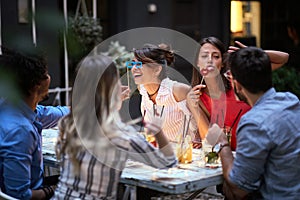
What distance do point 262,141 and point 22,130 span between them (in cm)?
105

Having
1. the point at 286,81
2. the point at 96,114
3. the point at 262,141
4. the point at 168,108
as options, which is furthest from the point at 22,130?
the point at 286,81

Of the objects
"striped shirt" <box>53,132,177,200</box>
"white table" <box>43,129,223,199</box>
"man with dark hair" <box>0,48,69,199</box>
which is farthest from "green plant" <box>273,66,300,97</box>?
"striped shirt" <box>53,132,177,200</box>

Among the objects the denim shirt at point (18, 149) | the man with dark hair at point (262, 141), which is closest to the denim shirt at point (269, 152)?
the man with dark hair at point (262, 141)

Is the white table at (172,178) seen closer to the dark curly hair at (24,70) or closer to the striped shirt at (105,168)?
the striped shirt at (105,168)

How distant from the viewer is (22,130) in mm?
2391

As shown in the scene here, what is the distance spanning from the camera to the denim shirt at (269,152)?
224cm

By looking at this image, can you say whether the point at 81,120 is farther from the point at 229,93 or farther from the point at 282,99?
the point at 229,93

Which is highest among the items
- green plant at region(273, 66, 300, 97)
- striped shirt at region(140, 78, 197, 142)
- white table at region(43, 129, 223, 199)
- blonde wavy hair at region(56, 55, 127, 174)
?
blonde wavy hair at region(56, 55, 127, 174)

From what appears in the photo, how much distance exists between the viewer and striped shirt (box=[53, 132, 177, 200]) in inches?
85.4

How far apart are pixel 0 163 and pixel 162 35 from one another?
5.53 metres

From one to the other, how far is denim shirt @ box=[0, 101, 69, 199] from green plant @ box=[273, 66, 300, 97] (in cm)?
482

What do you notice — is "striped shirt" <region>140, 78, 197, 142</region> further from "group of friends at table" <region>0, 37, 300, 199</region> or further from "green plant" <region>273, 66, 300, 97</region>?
"green plant" <region>273, 66, 300, 97</region>

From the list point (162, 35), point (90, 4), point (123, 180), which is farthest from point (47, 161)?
point (162, 35)

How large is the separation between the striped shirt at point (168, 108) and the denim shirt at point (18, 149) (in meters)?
0.88
